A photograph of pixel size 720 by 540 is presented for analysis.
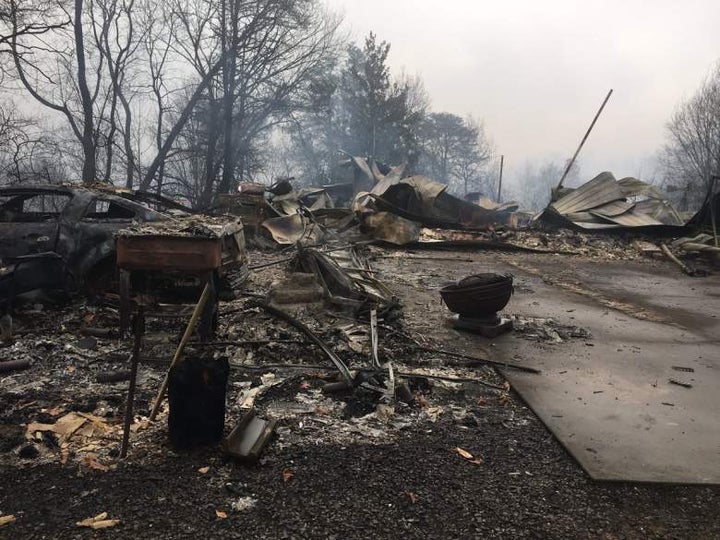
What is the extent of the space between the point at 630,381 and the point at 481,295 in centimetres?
173

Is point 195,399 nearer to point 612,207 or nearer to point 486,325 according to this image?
point 486,325

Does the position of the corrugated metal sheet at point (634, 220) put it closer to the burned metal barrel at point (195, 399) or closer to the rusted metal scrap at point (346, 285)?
the rusted metal scrap at point (346, 285)

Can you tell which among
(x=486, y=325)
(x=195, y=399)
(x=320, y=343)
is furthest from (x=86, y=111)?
(x=195, y=399)

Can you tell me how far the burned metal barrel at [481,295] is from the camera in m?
5.44

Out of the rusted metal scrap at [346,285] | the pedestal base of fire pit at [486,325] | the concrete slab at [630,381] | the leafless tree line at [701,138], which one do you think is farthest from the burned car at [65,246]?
the leafless tree line at [701,138]

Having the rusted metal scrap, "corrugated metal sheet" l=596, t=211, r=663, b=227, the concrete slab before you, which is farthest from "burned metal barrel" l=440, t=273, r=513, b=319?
"corrugated metal sheet" l=596, t=211, r=663, b=227

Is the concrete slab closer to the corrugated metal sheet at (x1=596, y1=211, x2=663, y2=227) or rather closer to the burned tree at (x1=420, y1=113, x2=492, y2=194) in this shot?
the corrugated metal sheet at (x1=596, y1=211, x2=663, y2=227)

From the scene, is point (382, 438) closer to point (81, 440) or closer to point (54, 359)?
point (81, 440)

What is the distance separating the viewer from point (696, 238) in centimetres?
1307

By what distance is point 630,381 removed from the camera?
4285 millimetres

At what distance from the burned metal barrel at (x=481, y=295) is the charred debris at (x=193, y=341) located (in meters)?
0.02

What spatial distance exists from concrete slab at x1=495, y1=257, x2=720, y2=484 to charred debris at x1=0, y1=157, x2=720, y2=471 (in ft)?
1.23

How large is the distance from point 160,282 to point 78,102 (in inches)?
705

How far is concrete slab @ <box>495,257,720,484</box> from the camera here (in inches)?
119
